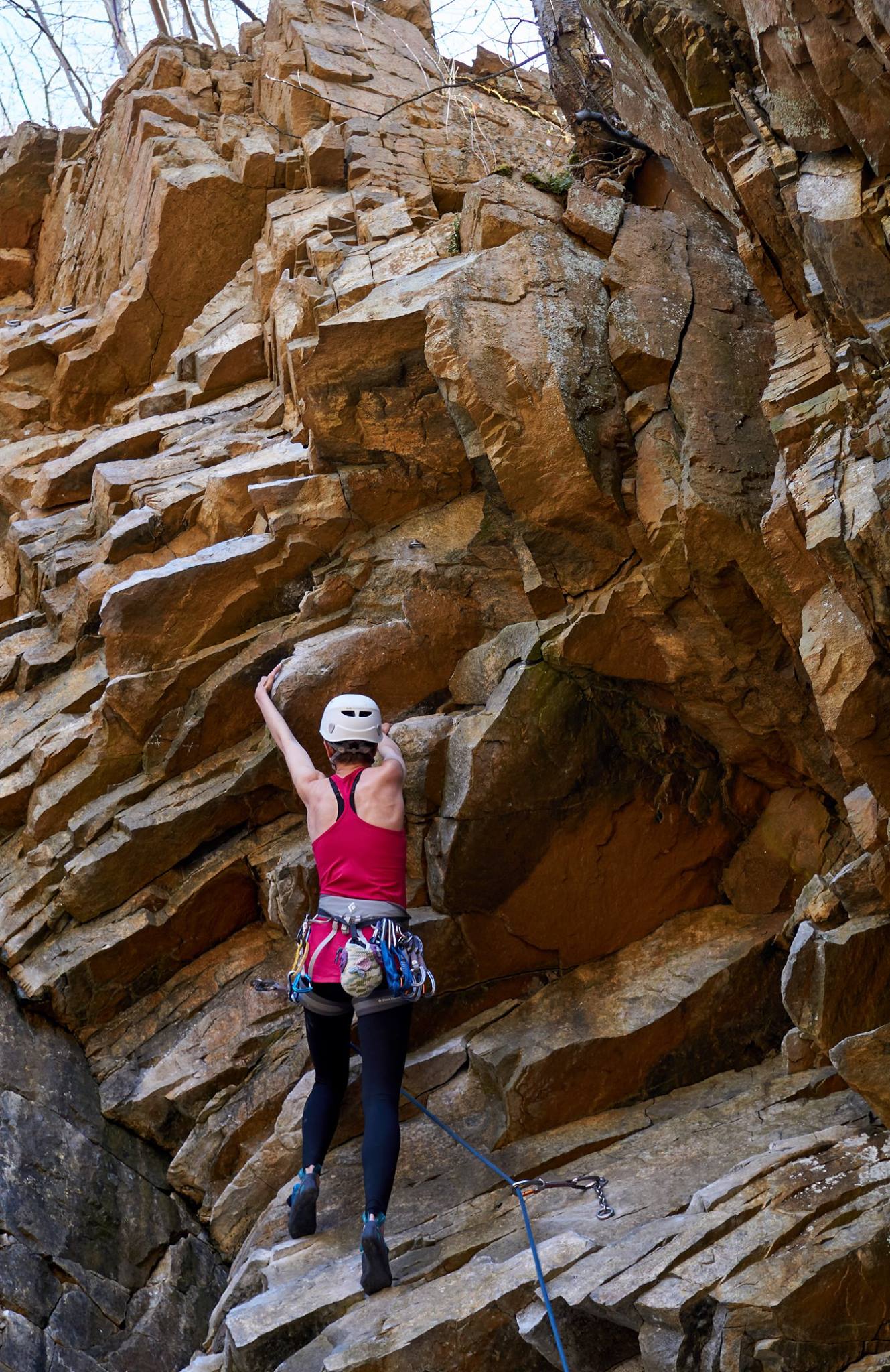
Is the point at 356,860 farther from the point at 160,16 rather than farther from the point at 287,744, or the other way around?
the point at 160,16

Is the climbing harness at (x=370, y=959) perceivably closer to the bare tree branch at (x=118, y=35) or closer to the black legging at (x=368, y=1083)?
the black legging at (x=368, y=1083)

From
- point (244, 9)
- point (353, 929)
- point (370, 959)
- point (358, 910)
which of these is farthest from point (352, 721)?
point (244, 9)

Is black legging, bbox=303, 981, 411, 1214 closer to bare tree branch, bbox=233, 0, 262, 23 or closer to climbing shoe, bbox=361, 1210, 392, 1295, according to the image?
climbing shoe, bbox=361, 1210, 392, 1295

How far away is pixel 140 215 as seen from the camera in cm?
1338

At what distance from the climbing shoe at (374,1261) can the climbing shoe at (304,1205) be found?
2.25ft

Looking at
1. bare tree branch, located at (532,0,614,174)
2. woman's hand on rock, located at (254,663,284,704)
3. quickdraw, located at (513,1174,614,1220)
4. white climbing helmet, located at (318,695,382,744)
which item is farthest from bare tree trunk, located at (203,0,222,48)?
quickdraw, located at (513,1174,614,1220)

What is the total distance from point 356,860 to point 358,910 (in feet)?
0.90

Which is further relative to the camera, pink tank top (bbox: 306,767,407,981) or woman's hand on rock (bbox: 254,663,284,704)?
woman's hand on rock (bbox: 254,663,284,704)

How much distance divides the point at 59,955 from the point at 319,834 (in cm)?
279

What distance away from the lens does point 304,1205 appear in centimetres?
590

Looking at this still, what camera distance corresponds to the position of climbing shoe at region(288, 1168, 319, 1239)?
19.4 feet

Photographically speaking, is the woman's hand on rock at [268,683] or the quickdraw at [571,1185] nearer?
the quickdraw at [571,1185]

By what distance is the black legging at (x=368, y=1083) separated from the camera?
5512mm

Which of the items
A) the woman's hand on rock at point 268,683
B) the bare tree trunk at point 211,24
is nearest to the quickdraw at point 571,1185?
the woman's hand on rock at point 268,683
